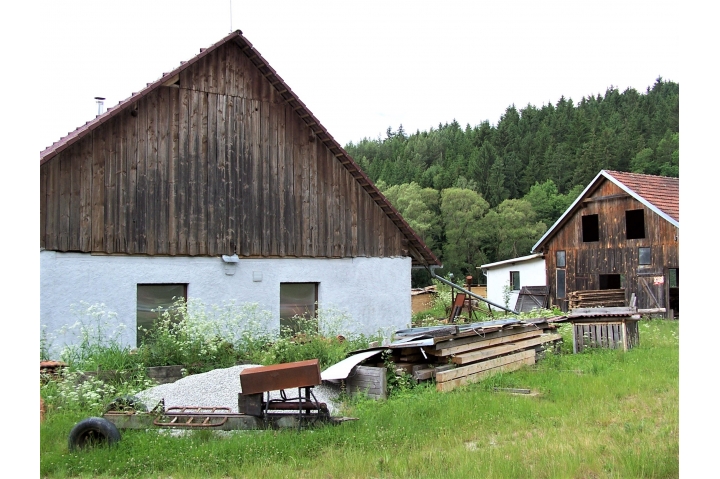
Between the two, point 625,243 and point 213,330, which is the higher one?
point 625,243

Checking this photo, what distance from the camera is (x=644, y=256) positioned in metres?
25.3

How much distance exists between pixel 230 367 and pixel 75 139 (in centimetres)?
486

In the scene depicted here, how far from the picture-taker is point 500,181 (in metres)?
64.8

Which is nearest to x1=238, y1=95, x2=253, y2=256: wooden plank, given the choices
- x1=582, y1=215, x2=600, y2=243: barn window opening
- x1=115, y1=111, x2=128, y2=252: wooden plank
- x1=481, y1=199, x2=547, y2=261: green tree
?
x1=115, y1=111, x2=128, y2=252: wooden plank

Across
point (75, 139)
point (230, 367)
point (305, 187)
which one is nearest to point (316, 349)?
point (230, 367)

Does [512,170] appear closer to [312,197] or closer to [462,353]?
[312,197]

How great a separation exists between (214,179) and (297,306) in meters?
3.49

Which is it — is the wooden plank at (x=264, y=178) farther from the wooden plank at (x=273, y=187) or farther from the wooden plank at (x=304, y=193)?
the wooden plank at (x=304, y=193)

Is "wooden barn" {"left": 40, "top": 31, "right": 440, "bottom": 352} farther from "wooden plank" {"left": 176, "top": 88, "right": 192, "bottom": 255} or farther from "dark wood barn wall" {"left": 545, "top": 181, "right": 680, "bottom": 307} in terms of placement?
"dark wood barn wall" {"left": 545, "top": 181, "right": 680, "bottom": 307}

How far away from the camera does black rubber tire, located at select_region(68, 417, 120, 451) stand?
21.9 feet

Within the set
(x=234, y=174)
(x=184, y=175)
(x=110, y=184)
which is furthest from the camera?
(x=234, y=174)

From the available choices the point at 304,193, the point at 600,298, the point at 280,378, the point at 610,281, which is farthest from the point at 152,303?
the point at 610,281

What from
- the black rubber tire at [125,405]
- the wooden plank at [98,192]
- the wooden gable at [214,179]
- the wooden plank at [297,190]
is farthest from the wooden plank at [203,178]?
the black rubber tire at [125,405]
